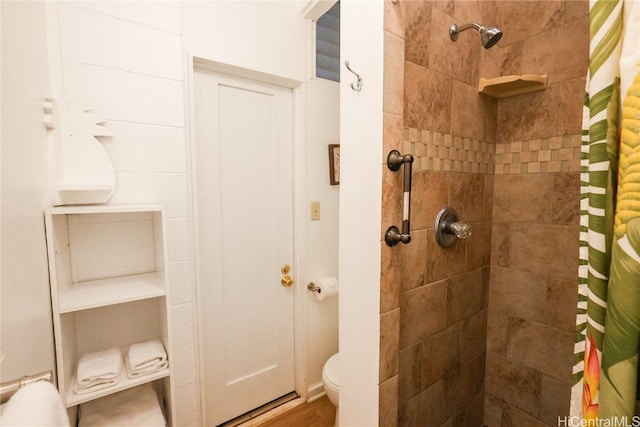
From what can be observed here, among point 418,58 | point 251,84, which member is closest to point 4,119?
point 251,84

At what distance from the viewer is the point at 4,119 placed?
0.71 metres

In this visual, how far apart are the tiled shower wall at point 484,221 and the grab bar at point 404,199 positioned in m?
0.03

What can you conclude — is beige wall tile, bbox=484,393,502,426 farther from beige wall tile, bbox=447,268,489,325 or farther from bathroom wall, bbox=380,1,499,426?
beige wall tile, bbox=447,268,489,325

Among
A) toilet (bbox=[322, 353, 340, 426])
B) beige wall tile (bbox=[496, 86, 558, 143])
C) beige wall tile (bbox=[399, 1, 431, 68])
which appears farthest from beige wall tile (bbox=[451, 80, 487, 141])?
toilet (bbox=[322, 353, 340, 426])

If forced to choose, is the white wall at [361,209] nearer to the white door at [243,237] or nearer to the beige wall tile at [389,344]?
the beige wall tile at [389,344]

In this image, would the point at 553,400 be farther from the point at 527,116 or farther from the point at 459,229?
the point at 527,116

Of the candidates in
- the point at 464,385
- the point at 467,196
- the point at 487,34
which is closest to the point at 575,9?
the point at 487,34

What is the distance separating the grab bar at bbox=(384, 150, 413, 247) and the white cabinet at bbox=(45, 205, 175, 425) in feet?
3.04

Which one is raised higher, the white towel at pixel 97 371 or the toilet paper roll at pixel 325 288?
the toilet paper roll at pixel 325 288

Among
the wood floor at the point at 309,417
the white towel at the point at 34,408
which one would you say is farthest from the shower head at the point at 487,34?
the wood floor at the point at 309,417

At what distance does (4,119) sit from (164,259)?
663 millimetres

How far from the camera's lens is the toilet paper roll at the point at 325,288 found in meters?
1.82

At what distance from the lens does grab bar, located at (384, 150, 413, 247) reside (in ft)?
2.99

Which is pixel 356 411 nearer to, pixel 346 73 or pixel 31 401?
pixel 31 401
